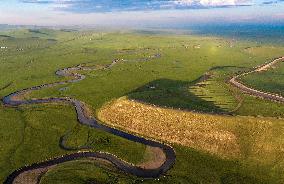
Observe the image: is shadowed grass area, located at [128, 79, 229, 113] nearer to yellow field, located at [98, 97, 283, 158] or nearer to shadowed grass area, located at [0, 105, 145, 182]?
yellow field, located at [98, 97, 283, 158]

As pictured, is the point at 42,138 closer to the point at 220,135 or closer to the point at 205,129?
the point at 205,129

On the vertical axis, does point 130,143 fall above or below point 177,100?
below

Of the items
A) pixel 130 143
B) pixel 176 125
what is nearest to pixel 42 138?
pixel 130 143

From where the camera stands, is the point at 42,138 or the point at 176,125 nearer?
the point at 176,125

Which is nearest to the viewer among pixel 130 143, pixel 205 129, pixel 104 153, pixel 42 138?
pixel 104 153

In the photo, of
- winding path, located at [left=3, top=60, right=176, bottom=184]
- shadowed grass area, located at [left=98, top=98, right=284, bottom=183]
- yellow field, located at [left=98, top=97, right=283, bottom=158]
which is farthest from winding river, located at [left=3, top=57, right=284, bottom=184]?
yellow field, located at [left=98, top=97, right=283, bottom=158]

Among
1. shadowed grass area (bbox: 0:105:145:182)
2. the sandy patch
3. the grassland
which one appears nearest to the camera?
the grassland

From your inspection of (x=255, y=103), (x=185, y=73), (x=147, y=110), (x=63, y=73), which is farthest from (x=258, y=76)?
(x=63, y=73)

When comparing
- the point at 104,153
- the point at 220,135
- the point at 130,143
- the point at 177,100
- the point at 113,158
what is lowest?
the point at 113,158

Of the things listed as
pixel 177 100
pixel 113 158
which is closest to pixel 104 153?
pixel 113 158

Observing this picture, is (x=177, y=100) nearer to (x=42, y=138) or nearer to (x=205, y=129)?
(x=205, y=129)

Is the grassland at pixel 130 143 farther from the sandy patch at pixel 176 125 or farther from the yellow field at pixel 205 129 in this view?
the sandy patch at pixel 176 125

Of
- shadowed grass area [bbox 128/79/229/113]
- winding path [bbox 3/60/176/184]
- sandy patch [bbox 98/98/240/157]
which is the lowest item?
winding path [bbox 3/60/176/184]

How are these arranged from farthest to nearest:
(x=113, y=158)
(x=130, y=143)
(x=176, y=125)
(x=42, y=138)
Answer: (x=42, y=138), (x=176, y=125), (x=130, y=143), (x=113, y=158)
